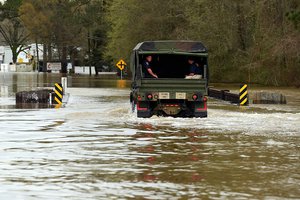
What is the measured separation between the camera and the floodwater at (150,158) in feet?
35.1

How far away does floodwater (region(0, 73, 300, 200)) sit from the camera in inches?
422

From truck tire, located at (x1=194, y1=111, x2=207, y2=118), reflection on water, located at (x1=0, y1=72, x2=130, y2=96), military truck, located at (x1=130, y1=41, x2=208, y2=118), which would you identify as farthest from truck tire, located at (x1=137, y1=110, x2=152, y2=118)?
reflection on water, located at (x1=0, y1=72, x2=130, y2=96)

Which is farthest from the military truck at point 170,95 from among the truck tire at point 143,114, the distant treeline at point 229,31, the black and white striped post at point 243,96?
the distant treeline at point 229,31

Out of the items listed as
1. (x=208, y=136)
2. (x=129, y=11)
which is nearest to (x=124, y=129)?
(x=208, y=136)

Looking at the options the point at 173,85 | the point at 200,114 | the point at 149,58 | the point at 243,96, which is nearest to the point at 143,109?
the point at 173,85

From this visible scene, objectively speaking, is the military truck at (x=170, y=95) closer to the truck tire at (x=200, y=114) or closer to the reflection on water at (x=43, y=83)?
the truck tire at (x=200, y=114)

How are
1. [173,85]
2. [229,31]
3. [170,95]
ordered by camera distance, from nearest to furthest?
1. [170,95]
2. [173,85]
3. [229,31]

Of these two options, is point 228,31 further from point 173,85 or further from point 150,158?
point 150,158

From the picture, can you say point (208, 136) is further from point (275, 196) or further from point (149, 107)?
point (275, 196)

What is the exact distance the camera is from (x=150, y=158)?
1442 cm

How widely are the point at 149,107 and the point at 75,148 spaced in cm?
890

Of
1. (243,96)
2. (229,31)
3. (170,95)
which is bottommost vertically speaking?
(243,96)

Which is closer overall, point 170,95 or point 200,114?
point 170,95

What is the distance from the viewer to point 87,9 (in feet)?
394
